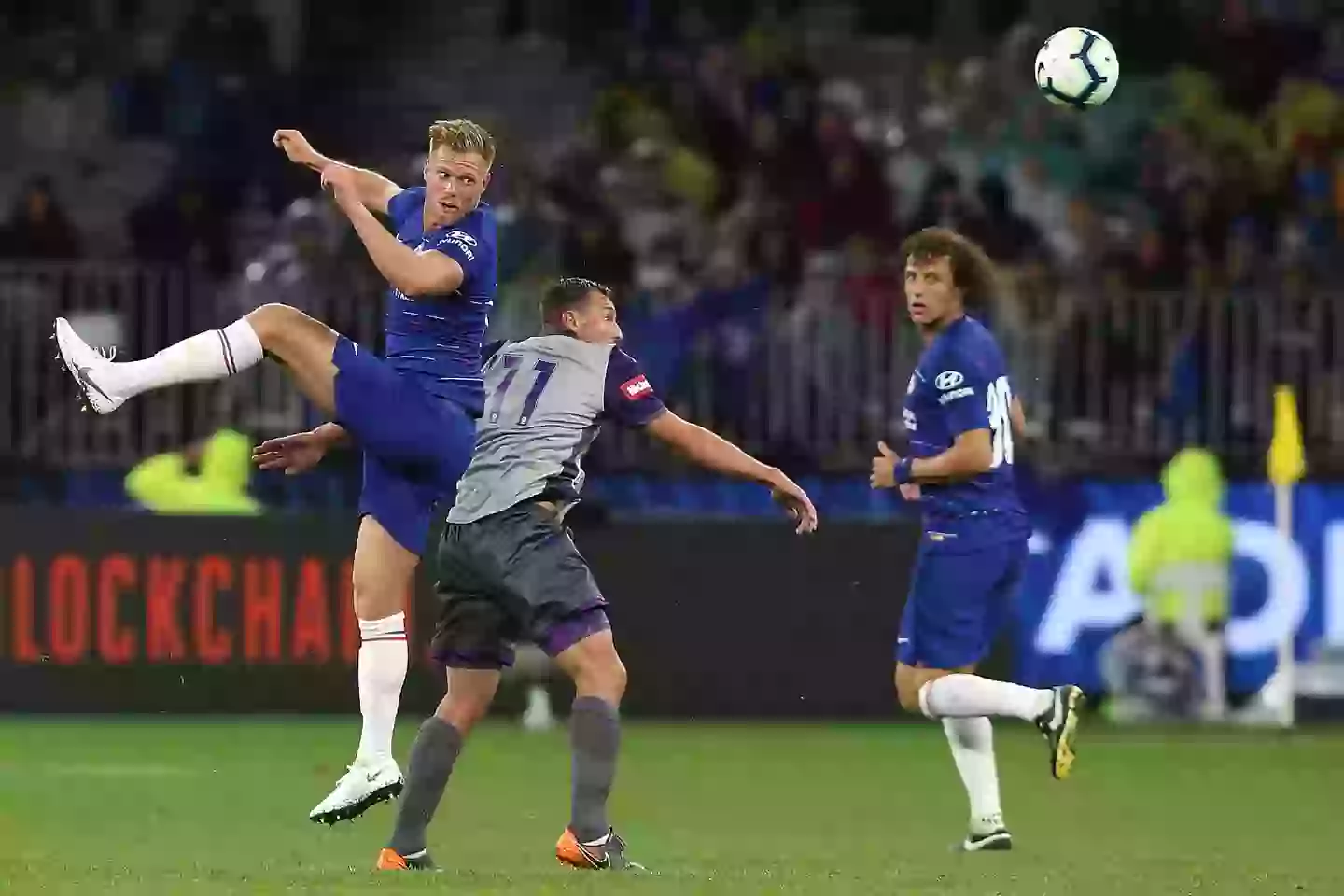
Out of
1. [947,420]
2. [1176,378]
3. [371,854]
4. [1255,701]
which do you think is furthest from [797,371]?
[371,854]

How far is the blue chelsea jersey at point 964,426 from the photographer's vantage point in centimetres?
1059

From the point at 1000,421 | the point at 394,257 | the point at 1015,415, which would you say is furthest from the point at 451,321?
the point at 1015,415

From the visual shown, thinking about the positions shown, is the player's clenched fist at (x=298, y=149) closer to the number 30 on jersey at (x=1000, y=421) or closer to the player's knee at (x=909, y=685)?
the number 30 on jersey at (x=1000, y=421)

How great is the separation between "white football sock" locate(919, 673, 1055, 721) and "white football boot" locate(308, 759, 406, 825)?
242cm

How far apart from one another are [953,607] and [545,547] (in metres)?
2.56

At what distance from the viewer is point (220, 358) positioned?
846cm

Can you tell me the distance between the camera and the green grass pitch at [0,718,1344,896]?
8.22 metres

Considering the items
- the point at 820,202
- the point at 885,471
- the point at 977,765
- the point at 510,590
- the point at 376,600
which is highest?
the point at 820,202

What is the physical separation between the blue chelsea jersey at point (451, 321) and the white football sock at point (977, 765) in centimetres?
268

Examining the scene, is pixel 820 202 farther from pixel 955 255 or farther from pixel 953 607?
pixel 953 607

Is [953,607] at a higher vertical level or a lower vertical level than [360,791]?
higher

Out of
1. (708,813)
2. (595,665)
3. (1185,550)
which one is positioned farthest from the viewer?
(1185,550)

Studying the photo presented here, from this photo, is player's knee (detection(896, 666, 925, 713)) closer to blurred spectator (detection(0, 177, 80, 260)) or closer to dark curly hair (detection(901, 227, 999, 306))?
dark curly hair (detection(901, 227, 999, 306))

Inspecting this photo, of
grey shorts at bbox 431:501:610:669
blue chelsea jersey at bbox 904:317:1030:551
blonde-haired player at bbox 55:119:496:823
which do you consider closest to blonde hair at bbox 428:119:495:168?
blonde-haired player at bbox 55:119:496:823
